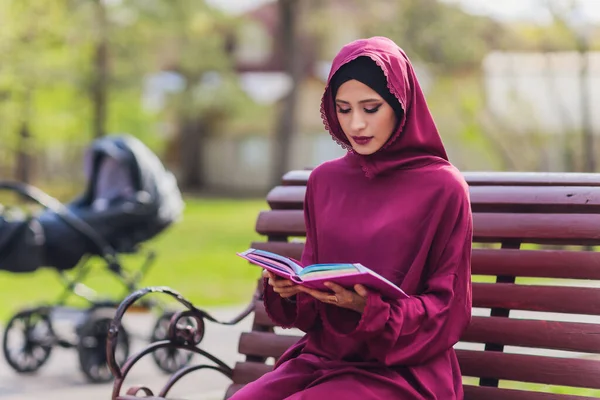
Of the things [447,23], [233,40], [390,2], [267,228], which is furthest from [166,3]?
[267,228]

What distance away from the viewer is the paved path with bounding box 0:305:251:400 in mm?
6738

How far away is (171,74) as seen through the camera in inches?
1743

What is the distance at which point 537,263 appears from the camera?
3.73m

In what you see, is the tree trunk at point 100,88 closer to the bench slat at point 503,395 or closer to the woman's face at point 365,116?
the bench slat at point 503,395

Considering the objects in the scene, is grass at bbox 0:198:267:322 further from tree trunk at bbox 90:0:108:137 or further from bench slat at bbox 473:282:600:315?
tree trunk at bbox 90:0:108:137

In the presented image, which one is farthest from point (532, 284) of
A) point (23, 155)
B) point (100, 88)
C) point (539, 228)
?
point (23, 155)

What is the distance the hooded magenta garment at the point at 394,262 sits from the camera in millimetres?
3018

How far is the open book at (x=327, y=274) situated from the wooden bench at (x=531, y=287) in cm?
91

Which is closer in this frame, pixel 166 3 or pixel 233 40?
pixel 166 3

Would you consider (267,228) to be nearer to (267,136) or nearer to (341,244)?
(341,244)

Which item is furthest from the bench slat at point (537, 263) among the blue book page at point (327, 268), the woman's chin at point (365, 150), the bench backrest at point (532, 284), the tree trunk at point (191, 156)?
the tree trunk at point (191, 156)

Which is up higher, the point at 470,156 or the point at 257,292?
the point at 257,292

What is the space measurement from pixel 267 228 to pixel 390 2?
2666 cm

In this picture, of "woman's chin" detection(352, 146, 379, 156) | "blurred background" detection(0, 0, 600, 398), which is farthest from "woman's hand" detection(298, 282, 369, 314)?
"blurred background" detection(0, 0, 600, 398)
